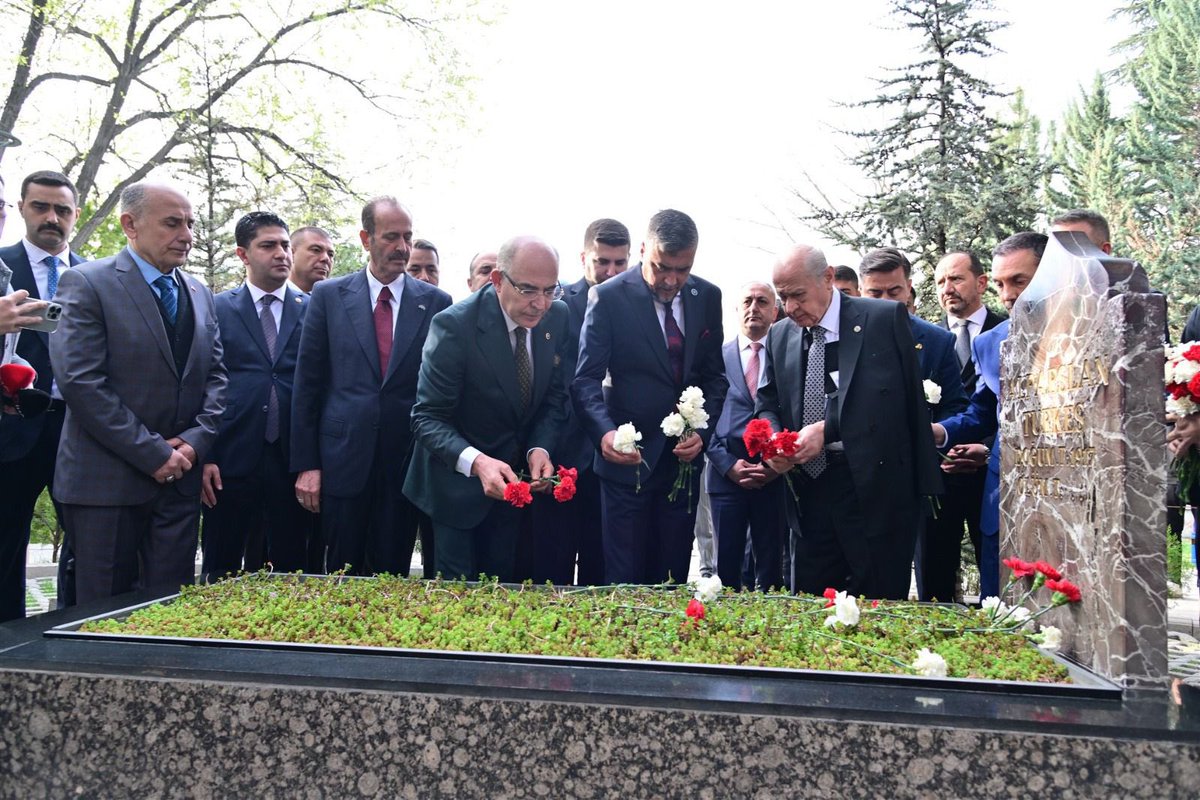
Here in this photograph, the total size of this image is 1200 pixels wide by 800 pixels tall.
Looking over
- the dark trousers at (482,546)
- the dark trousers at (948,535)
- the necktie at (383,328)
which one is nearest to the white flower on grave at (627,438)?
the dark trousers at (482,546)

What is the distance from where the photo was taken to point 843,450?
192 inches

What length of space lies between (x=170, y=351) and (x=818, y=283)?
3.32 m

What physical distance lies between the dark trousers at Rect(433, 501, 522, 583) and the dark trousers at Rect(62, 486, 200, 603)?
123 cm

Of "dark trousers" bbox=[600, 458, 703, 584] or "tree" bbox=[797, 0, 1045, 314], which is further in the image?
"tree" bbox=[797, 0, 1045, 314]

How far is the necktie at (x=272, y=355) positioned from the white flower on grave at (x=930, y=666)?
4.35m

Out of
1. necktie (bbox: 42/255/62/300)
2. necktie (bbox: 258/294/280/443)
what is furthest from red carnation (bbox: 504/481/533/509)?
necktie (bbox: 42/255/62/300)

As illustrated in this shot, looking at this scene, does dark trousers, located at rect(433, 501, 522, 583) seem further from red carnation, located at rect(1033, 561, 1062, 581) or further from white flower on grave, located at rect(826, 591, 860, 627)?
red carnation, located at rect(1033, 561, 1062, 581)

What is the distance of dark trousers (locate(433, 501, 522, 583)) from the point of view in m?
4.85

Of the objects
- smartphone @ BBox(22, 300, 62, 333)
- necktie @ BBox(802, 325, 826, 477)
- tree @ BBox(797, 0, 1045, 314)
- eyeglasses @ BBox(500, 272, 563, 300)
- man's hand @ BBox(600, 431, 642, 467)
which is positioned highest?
tree @ BBox(797, 0, 1045, 314)

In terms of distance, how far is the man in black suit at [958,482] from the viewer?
5977 mm

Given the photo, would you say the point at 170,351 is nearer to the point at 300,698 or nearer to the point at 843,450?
the point at 300,698

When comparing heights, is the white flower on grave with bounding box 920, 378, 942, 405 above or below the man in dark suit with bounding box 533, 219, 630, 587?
above

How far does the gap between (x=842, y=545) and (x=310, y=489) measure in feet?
9.70

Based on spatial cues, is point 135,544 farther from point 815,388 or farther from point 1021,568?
point 1021,568
